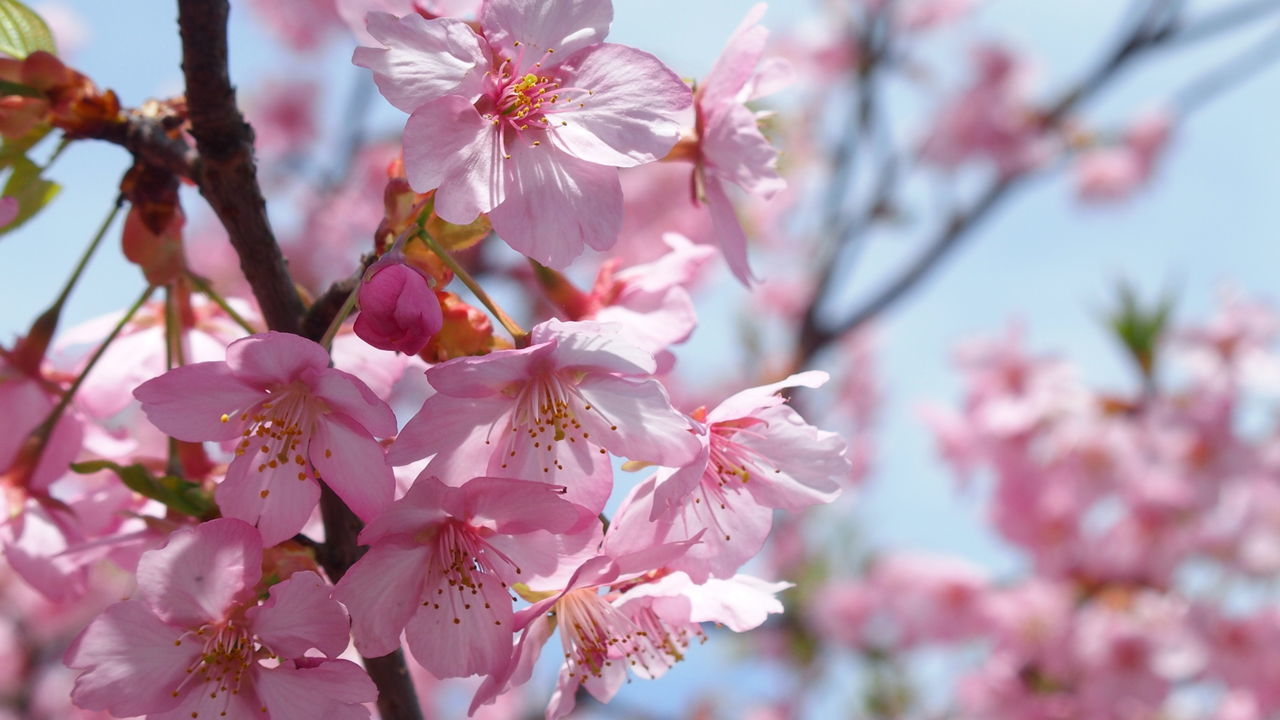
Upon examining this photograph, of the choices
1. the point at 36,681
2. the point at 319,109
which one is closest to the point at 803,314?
the point at 36,681

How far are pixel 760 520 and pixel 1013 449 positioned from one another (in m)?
2.83

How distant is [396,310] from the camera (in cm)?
72

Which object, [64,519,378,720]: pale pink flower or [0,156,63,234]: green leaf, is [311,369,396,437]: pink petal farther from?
[0,156,63,234]: green leaf

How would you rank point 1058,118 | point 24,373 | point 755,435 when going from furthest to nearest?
point 1058,118 → point 24,373 → point 755,435

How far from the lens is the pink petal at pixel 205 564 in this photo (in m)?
0.73

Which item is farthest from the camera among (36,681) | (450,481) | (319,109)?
(319,109)

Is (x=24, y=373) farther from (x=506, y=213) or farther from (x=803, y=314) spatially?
(x=803, y=314)

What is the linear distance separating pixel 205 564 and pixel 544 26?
0.52m

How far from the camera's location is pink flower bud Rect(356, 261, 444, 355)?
2.34 feet

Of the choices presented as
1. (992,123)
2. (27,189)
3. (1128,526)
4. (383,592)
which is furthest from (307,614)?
(992,123)

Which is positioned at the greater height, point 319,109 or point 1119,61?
point 319,109

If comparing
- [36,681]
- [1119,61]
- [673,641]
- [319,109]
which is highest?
[319,109]

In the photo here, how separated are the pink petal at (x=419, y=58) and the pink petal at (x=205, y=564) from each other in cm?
36

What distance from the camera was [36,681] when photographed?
4.11 metres
